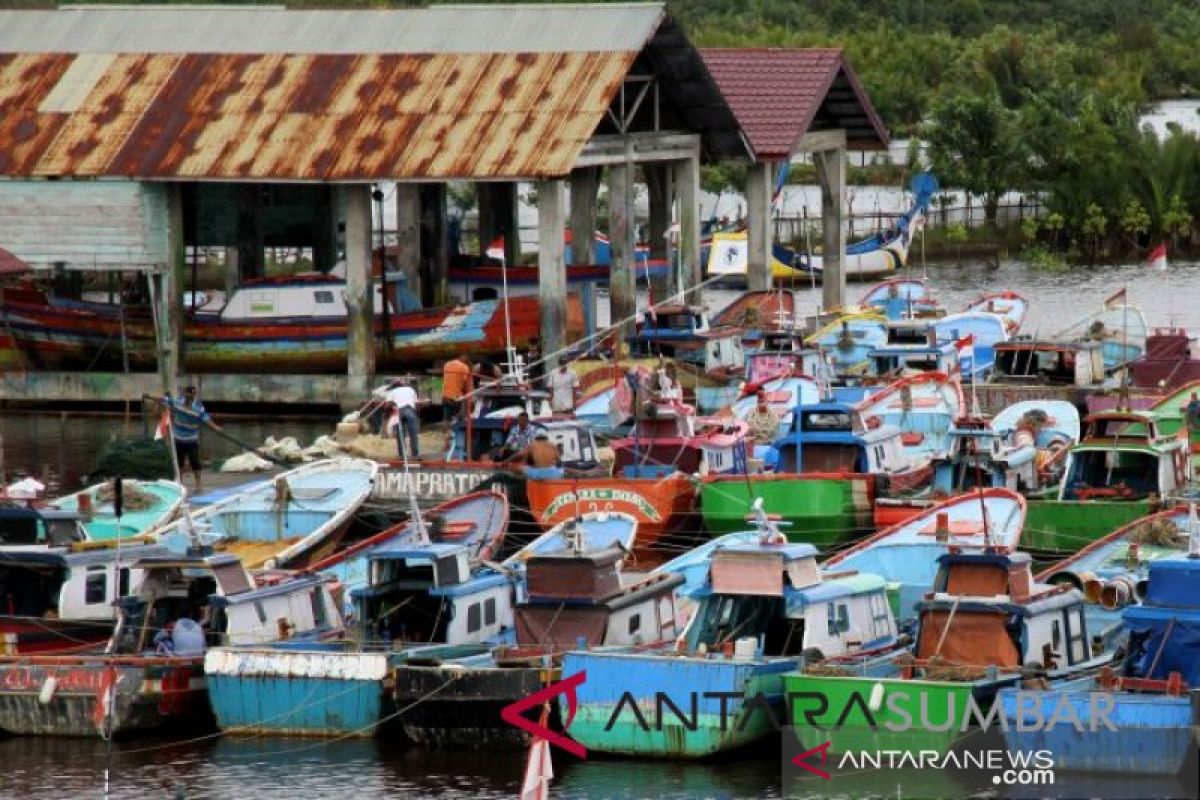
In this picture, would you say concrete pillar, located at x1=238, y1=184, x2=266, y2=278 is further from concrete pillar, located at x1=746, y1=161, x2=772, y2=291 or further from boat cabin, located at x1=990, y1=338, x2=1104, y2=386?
boat cabin, located at x1=990, y1=338, x2=1104, y2=386

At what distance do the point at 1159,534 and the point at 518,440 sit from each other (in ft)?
37.9

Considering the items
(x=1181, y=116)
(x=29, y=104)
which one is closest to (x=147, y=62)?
(x=29, y=104)

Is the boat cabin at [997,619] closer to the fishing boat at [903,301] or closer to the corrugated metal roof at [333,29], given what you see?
the corrugated metal roof at [333,29]

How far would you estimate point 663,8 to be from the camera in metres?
56.3

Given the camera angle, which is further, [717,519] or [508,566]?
[717,519]

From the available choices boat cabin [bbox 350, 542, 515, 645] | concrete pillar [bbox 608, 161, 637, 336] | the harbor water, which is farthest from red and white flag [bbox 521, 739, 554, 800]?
concrete pillar [bbox 608, 161, 637, 336]

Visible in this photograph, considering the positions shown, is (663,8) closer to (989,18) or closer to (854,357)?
(854,357)

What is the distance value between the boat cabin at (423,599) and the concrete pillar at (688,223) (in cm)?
2509

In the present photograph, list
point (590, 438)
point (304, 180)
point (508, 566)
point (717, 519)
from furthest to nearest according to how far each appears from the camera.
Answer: point (304, 180), point (590, 438), point (717, 519), point (508, 566)

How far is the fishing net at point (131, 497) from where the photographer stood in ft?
139

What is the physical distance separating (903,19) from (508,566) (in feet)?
352

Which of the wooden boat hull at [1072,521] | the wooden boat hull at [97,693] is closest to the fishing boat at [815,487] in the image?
the wooden boat hull at [1072,521]

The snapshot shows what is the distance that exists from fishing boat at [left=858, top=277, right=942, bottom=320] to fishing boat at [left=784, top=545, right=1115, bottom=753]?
25.5 meters

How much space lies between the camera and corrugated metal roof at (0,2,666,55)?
56406 millimetres
